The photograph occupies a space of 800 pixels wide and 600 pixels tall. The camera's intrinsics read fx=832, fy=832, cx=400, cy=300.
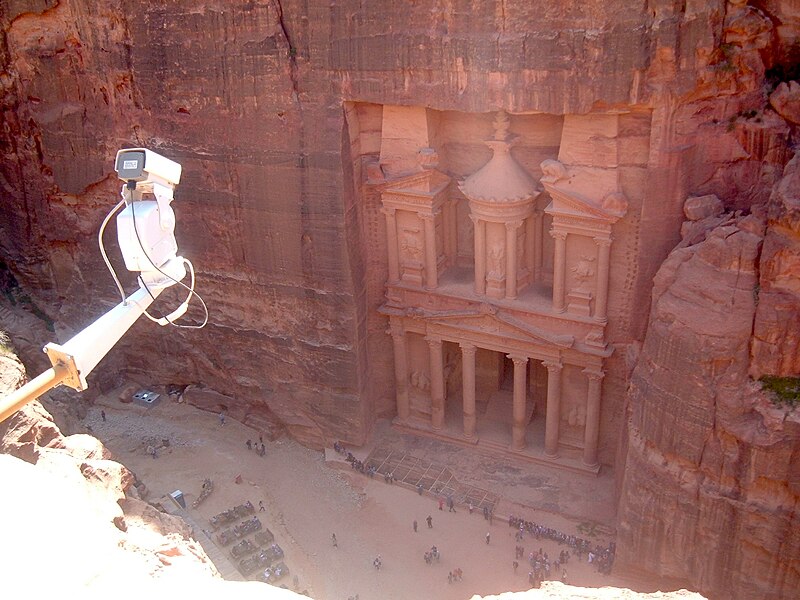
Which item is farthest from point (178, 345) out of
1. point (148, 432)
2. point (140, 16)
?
point (140, 16)

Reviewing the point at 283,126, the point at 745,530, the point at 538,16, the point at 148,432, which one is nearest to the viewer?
the point at 745,530

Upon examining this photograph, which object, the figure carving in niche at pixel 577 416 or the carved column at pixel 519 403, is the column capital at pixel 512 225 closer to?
the carved column at pixel 519 403

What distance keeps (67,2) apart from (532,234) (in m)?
12.1

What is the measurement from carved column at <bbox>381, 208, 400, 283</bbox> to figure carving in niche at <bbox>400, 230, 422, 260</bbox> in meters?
0.21

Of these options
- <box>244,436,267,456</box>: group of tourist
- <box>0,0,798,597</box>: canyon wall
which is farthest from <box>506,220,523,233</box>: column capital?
<box>244,436,267,456</box>: group of tourist

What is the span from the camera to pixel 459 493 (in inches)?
761

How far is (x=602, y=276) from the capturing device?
17281 mm

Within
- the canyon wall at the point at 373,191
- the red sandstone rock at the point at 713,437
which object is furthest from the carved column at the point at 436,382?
the red sandstone rock at the point at 713,437

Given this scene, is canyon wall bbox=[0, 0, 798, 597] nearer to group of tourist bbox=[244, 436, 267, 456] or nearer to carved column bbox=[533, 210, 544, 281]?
group of tourist bbox=[244, 436, 267, 456]

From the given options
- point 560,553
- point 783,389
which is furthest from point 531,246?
point 783,389

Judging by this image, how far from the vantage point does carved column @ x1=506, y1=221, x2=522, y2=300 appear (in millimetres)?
17953

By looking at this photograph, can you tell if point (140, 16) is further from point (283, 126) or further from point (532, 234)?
point (532, 234)

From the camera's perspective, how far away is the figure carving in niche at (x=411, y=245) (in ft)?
63.0

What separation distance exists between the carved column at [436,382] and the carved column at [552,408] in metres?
2.58
